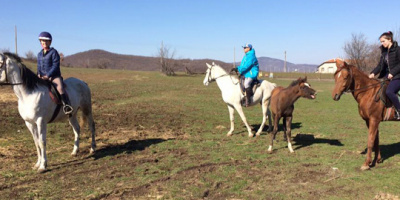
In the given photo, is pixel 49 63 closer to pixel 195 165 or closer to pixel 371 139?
pixel 195 165

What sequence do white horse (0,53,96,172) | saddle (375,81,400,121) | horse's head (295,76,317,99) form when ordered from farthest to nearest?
horse's head (295,76,317,99)
saddle (375,81,400,121)
white horse (0,53,96,172)

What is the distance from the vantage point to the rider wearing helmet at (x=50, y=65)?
261 inches

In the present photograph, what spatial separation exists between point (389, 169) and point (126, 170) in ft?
19.2

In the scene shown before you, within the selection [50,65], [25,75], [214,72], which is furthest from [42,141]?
[214,72]

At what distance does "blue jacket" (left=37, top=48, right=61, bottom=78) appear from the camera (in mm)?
6645

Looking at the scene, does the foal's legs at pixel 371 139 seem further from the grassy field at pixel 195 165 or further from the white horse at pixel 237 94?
the white horse at pixel 237 94

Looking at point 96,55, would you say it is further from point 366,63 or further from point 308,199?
point 308,199

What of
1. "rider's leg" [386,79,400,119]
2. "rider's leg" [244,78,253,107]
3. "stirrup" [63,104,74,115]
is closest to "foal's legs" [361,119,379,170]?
"rider's leg" [386,79,400,119]

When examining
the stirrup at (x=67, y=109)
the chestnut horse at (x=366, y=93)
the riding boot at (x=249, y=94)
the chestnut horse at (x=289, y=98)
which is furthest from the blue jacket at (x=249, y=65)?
the stirrup at (x=67, y=109)

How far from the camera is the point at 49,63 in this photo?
6.73 m

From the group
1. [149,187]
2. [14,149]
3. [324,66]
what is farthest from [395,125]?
[324,66]

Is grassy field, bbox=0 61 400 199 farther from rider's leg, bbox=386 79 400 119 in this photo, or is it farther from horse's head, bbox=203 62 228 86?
horse's head, bbox=203 62 228 86

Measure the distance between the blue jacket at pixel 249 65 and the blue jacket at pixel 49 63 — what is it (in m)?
5.73

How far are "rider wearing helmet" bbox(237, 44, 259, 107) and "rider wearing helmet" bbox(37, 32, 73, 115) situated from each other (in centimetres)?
564
